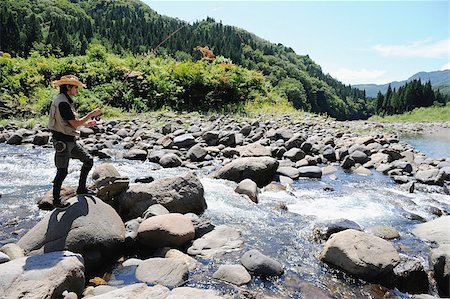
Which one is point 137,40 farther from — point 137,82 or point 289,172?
point 289,172

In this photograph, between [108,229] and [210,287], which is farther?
[108,229]

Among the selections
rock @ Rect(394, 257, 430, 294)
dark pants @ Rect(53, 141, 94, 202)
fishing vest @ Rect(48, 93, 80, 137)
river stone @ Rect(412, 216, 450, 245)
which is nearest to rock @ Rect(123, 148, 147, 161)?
dark pants @ Rect(53, 141, 94, 202)

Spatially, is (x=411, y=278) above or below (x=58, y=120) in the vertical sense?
below

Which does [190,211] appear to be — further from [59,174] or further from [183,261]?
[59,174]

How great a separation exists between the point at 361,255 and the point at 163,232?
2.65m

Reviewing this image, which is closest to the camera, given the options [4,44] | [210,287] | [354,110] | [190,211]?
[210,287]

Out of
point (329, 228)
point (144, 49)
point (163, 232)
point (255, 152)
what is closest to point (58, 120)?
point (163, 232)

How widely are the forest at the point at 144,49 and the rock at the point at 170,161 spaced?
3.11m

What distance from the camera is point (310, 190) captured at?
28.1 feet

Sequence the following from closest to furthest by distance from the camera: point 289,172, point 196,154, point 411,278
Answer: point 411,278, point 289,172, point 196,154

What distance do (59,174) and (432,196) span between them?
25.6ft

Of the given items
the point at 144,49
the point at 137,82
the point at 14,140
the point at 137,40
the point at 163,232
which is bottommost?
the point at 163,232

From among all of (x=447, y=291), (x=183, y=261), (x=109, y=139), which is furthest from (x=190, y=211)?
(x=109, y=139)

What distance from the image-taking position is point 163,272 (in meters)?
4.39
